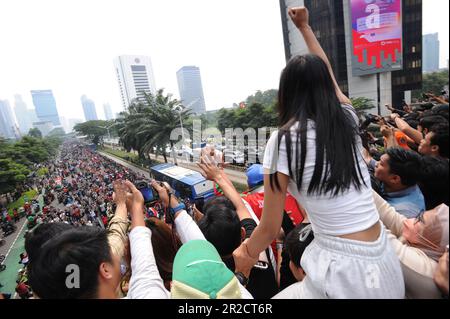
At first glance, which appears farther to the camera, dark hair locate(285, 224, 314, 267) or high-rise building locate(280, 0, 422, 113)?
high-rise building locate(280, 0, 422, 113)

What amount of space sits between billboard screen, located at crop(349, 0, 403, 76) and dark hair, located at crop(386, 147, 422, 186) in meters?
28.1

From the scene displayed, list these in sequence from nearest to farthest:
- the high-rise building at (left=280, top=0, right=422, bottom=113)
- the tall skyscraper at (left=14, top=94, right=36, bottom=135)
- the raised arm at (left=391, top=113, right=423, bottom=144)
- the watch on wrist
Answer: the watch on wrist → the raised arm at (left=391, top=113, right=423, bottom=144) → the high-rise building at (left=280, top=0, right=422, bottom=113) → the tall skyscraper at (left=14, top=94, right=36, bottom=135)

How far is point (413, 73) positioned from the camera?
85.2ft

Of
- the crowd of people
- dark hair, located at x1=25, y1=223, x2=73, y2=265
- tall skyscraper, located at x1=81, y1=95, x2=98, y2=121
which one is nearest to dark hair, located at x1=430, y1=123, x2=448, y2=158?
the crowd of people

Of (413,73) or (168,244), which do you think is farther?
(413,73)

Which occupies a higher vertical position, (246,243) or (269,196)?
(269,196)

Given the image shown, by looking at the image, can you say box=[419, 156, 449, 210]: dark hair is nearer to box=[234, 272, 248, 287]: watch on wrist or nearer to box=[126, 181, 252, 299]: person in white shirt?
box=[234, 272, 248, 287]: watch on wrist

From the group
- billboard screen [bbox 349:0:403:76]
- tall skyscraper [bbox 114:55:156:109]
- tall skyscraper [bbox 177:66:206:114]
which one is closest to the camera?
billboard screen [bbox 349:0:403:76]

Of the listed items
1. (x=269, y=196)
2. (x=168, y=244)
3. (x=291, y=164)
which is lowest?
(x=168, y=244)

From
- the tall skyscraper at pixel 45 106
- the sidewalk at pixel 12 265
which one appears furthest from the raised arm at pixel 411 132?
the tall skyscraper at pixel 45 106

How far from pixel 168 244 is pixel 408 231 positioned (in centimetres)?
128

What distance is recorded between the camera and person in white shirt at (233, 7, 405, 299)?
866 mm

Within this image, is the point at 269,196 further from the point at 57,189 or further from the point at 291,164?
the point at 57,189

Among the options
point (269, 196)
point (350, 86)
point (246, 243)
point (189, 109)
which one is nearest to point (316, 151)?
point (269, 196)
